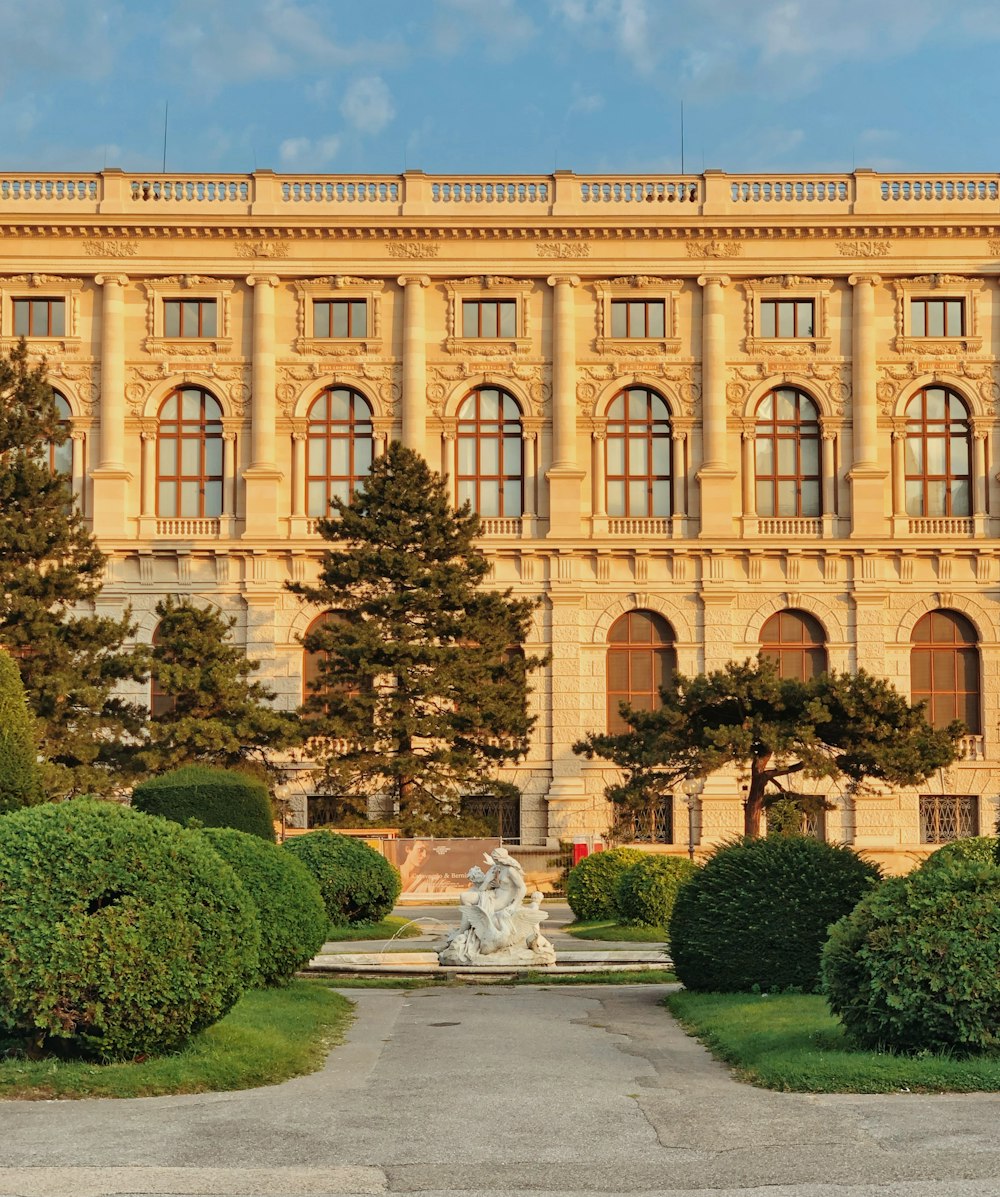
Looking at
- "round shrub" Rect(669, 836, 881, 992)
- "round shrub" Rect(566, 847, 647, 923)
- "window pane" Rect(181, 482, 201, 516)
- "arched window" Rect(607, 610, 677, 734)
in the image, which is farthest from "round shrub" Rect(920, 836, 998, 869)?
"window pane" Rect(181, 482, 201, 516)

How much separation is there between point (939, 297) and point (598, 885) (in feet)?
101

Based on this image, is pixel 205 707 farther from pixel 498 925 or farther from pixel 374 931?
pixel 498 925

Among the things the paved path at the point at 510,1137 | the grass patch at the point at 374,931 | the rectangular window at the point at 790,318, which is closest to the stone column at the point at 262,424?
the rectangular window at the point at 790,318

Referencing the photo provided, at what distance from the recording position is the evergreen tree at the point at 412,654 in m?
47.3

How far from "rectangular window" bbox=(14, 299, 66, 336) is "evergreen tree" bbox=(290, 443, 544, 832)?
48.1 feet

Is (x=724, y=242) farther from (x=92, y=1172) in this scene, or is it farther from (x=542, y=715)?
(x=92, y=1172)

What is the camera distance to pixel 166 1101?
1362 centimetres

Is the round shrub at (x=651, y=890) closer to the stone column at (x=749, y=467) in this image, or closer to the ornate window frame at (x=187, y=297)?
the stone column at (x=749, y=467)

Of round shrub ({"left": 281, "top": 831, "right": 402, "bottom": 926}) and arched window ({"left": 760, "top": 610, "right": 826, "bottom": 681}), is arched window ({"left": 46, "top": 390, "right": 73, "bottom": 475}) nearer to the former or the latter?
arched window ({"left": 760, "top": 610, "right": 826, "bottom": 681})

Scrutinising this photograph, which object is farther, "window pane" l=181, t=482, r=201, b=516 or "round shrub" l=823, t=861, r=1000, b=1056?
"window pane" l=181, t=482, r=201, b=516

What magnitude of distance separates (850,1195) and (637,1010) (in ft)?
34.0

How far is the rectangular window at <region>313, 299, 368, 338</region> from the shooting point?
58.5 meters

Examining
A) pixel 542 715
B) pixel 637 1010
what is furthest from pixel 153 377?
pixel 637 1010

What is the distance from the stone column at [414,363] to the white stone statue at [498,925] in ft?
107
